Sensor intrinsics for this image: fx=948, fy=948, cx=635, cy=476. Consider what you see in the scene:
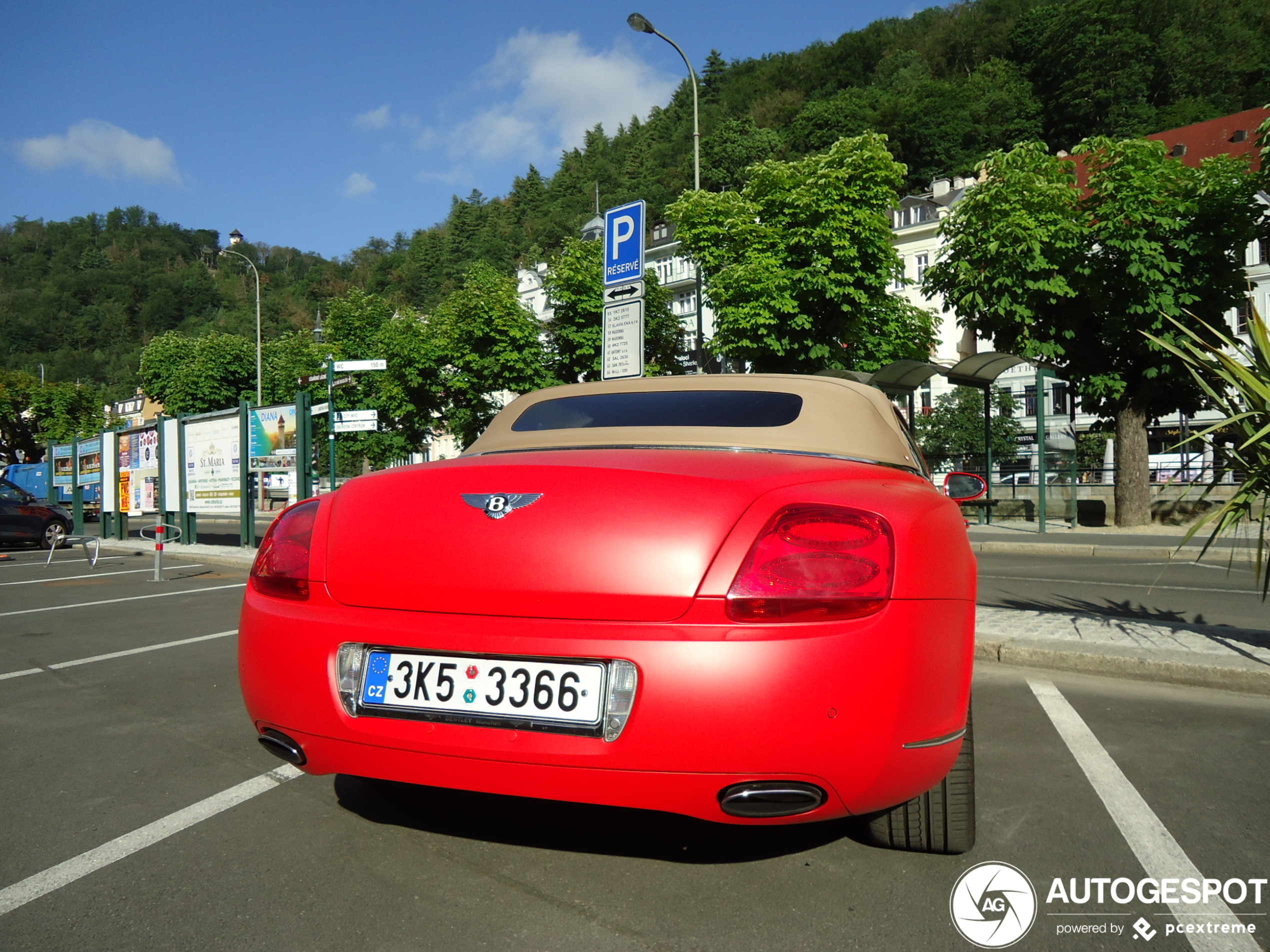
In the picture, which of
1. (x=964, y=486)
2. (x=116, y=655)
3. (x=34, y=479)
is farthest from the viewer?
(x=34, y=479)

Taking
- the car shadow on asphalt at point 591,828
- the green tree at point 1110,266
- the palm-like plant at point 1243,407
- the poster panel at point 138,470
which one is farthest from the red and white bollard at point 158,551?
the green tree at point 1110,266

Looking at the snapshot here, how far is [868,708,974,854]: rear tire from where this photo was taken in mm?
2729

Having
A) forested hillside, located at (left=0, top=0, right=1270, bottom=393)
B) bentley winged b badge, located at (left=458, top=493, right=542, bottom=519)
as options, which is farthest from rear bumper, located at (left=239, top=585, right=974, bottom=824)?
forested hillside, located at (left=0, top=0, right=1270, bottom=393)

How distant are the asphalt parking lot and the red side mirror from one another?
3.45 feet

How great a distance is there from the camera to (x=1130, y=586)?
1016 centimetres

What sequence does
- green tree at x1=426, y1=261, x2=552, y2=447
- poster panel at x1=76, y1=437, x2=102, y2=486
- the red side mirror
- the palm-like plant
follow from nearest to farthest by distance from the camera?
the red side mirror
the palm-like plant
poster panel at x1=76, y1=437, x2=102, y2=486
green tree at x1=426, y1=261, x2=552, y2=447

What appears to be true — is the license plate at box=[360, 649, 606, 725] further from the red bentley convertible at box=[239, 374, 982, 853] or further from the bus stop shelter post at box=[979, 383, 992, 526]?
the bus stop shelter post at box=[979, 383, 992, 526]

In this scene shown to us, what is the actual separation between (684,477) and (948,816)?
4.22 ft

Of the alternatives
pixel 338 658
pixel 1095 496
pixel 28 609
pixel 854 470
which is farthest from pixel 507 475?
pixel 1095 496

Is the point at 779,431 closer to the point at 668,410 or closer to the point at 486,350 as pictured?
the point at 668,410

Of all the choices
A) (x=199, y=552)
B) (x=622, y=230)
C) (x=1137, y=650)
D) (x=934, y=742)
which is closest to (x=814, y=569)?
(x=934, y=742)

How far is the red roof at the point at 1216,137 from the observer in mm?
52062
